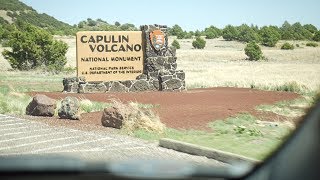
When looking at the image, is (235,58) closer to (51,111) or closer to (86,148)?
(51,111)

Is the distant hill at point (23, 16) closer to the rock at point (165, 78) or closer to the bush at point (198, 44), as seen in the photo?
the bush at point (198, 44)

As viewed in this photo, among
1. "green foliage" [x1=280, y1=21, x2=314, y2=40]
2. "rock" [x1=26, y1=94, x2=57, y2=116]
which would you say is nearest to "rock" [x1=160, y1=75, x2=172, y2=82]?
"rock" [x1=26, y1=94, x2=57, y2=116]

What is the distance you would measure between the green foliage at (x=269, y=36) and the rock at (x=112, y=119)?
72075 mm

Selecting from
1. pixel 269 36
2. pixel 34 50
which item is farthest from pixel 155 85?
pixel 269 36

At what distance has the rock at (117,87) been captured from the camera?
83.3 feet

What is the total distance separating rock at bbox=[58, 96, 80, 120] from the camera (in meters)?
14.6

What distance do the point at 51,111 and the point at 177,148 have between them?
710 cm

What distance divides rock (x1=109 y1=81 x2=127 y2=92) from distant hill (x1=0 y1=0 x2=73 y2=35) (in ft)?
265

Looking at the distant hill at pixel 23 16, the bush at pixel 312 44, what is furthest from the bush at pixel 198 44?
the distant hill at pixel 23 16

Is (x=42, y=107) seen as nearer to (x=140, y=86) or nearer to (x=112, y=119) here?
(x=112, y=119)

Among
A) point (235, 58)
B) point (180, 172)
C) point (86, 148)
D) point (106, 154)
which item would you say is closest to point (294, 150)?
point (180, 172)

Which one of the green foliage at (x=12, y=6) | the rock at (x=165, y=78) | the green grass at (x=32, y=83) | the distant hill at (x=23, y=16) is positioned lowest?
the green grass at (x=32, y=83)

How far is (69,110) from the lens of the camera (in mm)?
14570

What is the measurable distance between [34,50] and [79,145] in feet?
108
